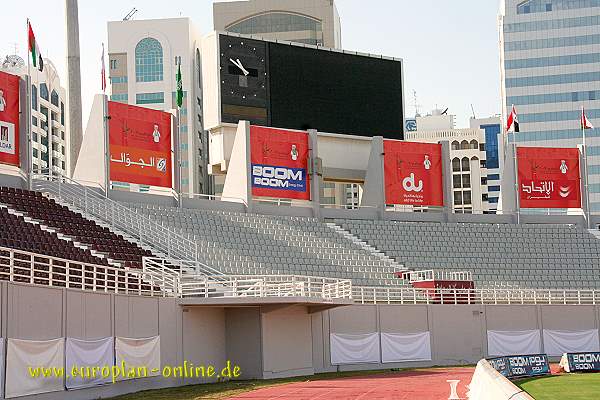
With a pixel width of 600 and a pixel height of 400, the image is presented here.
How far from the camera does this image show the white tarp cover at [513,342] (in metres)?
45.4

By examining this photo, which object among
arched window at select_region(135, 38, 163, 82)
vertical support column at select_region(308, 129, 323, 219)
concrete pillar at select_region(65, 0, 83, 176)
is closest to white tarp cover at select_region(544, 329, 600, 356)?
vertical support column at select_region(308, 129, 323, 219)

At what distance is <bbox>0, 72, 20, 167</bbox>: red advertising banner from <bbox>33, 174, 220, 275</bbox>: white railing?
182 centimetres

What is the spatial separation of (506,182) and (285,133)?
13768mm

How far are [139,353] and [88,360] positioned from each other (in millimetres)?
3190

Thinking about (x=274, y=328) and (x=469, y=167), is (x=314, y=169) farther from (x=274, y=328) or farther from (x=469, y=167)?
(x=469, y=167)

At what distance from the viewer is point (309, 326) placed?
126 feet

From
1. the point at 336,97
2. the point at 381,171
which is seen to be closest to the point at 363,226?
the point at 381,171

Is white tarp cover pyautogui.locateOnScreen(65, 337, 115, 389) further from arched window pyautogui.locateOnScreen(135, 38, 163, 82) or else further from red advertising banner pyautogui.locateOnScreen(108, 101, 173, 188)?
arched window pyautogui.locateOnScreen(135, 38, 163, 82)

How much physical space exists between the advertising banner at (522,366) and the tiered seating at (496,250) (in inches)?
520

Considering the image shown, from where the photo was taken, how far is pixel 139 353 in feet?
99.7

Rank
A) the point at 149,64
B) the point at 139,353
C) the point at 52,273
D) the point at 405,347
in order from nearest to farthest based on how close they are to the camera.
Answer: the point at 52,273, the point at 139,353, the point at 405,347, the point at 149,64

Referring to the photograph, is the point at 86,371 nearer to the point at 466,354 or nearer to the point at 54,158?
the point at 466,354

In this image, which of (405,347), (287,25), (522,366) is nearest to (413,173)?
(405,347)

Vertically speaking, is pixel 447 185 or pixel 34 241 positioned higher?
pixel 447 185
